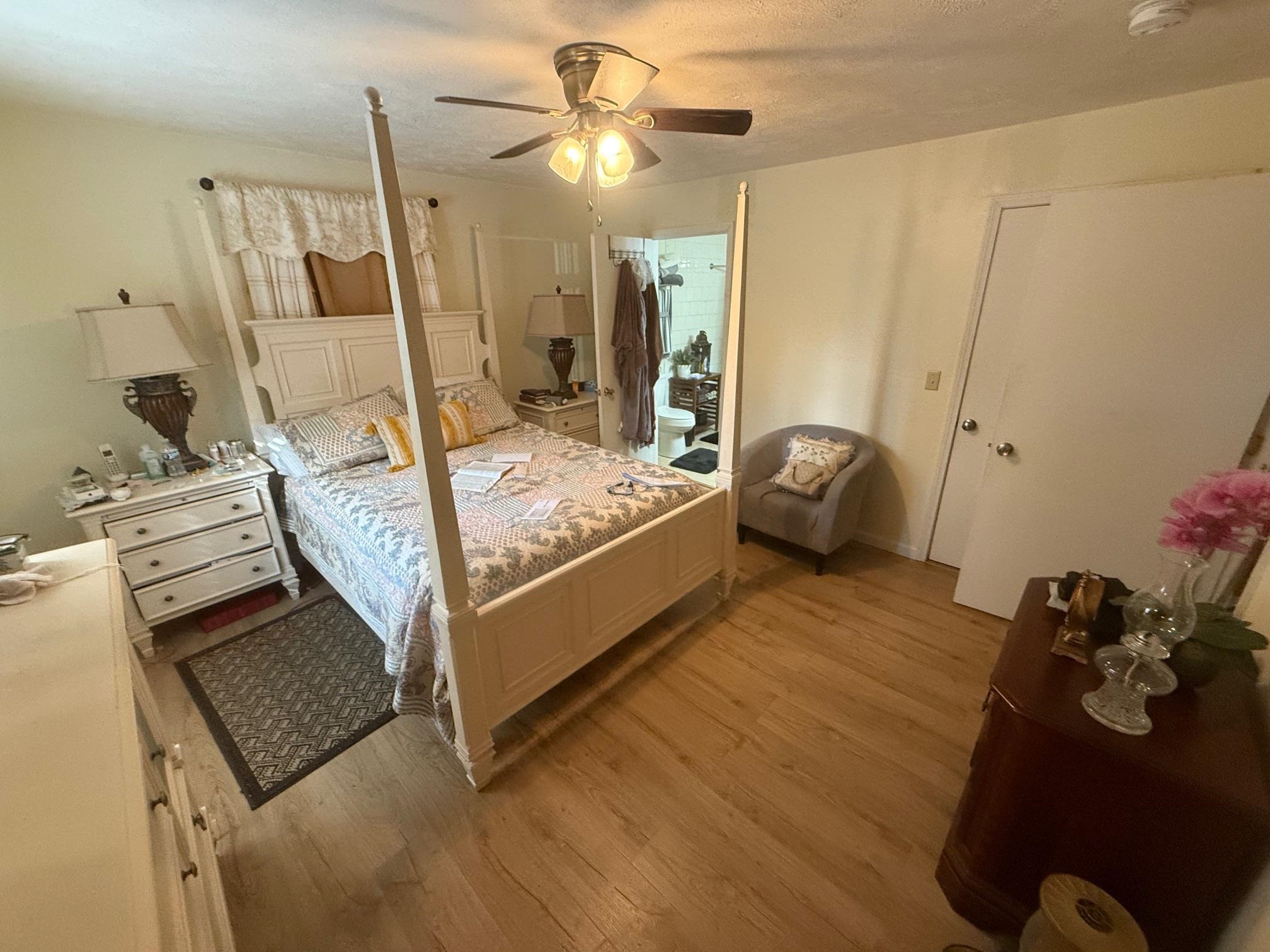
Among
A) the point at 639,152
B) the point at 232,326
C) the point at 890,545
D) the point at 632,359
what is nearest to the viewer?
the point at 639,152

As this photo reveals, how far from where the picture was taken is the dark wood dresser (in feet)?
3.23

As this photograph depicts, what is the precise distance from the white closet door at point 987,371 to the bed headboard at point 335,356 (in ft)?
9.67

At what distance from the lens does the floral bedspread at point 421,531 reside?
1699 mm

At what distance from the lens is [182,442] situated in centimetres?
239

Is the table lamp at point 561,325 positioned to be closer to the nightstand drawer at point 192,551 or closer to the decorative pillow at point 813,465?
the decorative pillow at point 813,465

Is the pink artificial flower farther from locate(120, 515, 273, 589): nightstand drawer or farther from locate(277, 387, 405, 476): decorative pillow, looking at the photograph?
locate(120, 515, 273, 589): nightstand drawer

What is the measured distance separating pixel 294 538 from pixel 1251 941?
11.6ft

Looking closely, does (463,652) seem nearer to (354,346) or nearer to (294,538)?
(294,538)

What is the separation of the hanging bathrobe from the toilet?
35cm

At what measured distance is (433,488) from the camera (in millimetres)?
1353

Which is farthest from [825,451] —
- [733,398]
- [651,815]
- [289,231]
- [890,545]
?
[289,231]

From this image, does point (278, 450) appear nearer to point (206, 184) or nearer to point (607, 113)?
point (206, 184)

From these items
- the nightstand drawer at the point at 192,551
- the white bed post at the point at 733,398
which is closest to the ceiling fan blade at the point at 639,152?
the white bed post at the point at 733,398

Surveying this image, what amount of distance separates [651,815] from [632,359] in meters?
2.99
